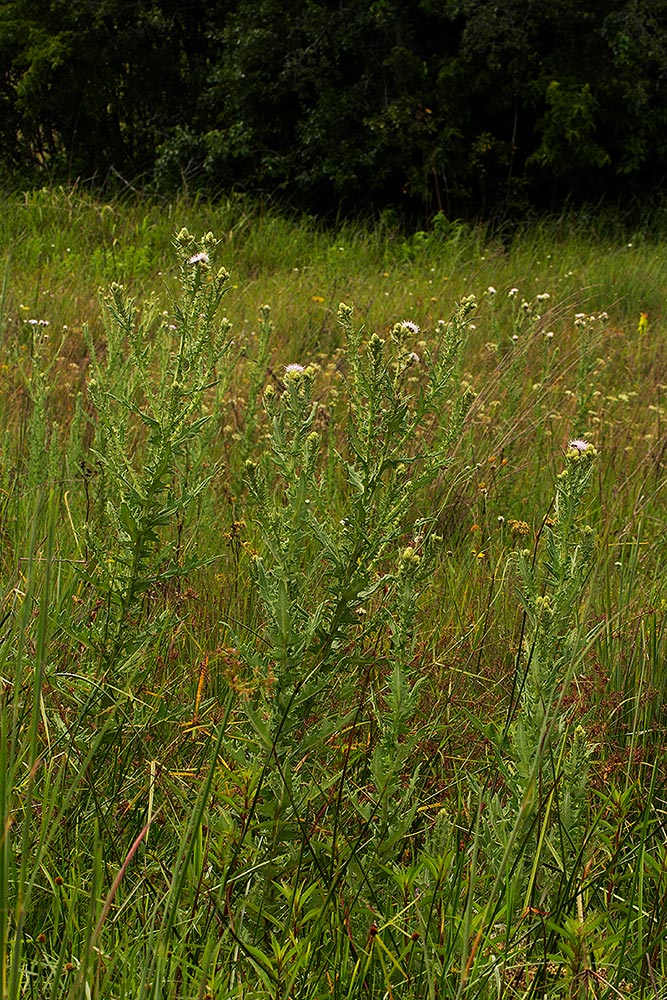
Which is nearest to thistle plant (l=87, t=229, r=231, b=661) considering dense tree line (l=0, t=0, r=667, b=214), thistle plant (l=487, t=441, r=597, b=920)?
thistle plant (l=487, t=441, r=597, b=920)

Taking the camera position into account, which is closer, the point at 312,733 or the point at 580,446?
the point at 312,733

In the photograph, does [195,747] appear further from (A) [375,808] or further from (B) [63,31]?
(B) [63,31]

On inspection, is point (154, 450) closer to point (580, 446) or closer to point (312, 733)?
point (312, 733)

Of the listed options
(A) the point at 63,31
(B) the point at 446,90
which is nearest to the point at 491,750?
(B) the point at 446,90

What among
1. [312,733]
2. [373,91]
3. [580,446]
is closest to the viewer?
[312,733]

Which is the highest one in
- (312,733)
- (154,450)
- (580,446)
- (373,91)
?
(580,446)

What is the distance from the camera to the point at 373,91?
10016 mm

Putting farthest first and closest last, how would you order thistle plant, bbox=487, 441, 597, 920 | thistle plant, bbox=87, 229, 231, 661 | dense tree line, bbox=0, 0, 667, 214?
dense tree line, bbox=0, 0, 667, 214 → thistle plant, bbox=87, 229, 231, 661 → thistle plant, bbox=487, 441, 597, 920

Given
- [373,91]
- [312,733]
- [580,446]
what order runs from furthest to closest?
1. [373,91]
2. [580,446]
3. [312,733]

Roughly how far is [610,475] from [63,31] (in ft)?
30.3

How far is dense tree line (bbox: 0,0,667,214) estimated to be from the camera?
9594mm

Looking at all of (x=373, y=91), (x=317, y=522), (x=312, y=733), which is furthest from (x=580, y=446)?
(x=373, y=91)

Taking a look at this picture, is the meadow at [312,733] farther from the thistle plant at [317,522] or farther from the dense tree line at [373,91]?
the dense tree line at [373,91]

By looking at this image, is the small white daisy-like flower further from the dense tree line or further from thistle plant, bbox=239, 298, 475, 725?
the dense tree line
